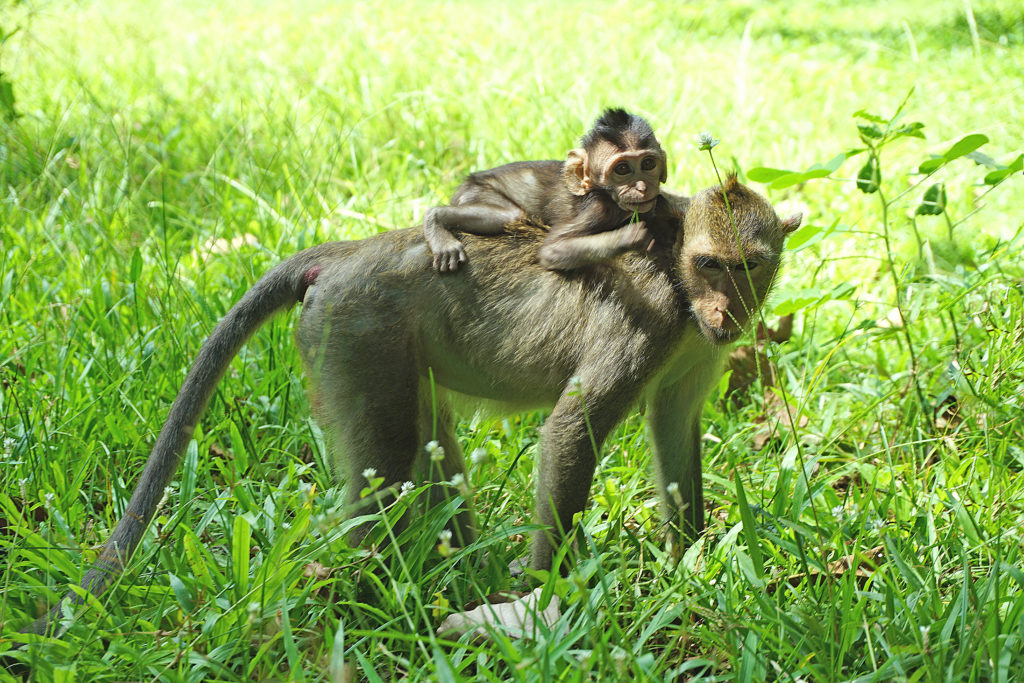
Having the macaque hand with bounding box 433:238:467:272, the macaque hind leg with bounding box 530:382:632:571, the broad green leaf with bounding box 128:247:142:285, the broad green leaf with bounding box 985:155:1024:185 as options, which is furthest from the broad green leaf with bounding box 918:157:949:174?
the broad green leaf with bounding box 128:247:142:285

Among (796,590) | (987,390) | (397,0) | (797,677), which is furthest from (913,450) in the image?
(397,0)

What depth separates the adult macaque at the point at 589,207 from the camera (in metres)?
3.87

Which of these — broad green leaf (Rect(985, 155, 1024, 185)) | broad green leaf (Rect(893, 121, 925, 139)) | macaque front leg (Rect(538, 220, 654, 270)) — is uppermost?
broad green leaf (Rect(893, 121, 925, 139))

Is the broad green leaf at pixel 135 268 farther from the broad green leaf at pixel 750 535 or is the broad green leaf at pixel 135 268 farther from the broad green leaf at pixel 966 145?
the broad green leaf at pixel 966 145

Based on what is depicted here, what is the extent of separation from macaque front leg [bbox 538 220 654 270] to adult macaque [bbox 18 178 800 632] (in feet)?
0.18

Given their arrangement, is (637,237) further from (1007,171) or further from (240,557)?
(240,557)

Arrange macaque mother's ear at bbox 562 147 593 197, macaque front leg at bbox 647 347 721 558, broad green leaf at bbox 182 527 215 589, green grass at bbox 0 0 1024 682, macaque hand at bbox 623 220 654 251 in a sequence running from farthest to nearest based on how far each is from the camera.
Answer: macaque mother's ear at bbox 562 147 593 197 → macaque front leg at bbox 647 347 721 558 → macaque hand at bbox 623 220 654 251 → broad green leaf at bbox 182 527 215 589 → green grass at bbox 0 0 1024 682

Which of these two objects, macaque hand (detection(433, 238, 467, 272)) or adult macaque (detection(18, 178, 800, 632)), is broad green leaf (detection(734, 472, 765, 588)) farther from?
macaque hand (detection(433, 238, 467, 272))

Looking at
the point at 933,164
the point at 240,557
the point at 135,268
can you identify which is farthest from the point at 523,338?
the point at 135,268

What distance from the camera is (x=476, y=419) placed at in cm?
441

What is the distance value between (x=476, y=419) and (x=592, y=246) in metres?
1.03

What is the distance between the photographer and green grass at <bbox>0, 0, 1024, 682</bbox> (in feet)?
9.56

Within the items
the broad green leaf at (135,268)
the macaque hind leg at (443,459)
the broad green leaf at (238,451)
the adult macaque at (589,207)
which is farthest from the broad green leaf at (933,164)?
the broad green leaf at (135,268)

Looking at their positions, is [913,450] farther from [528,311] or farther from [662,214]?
[528,311]
